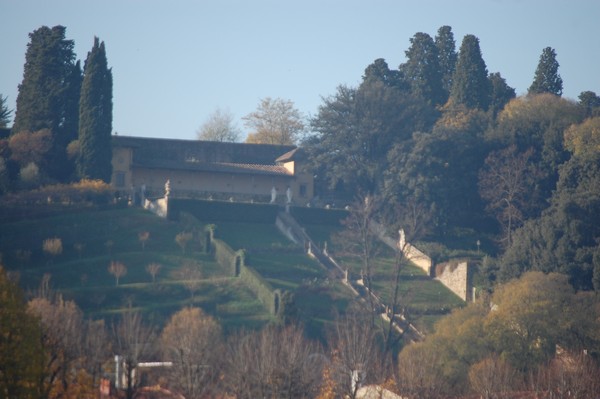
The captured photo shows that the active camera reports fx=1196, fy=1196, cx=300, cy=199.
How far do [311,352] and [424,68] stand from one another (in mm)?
38003

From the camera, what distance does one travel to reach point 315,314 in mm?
→ 56750

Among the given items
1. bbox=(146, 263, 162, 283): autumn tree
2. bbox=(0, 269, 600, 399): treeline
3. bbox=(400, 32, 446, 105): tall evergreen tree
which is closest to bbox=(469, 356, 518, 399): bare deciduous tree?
bbox=(0, 269, 600, 399): treeline

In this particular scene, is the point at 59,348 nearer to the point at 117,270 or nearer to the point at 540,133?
the point at 117,270

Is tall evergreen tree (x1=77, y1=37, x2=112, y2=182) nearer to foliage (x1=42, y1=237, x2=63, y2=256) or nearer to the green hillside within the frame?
the green hillside

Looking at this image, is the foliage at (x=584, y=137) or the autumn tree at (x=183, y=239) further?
the foliage at (x=584, y=137)

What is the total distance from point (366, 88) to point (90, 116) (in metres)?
18.6

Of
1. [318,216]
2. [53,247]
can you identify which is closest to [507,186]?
[318,216]

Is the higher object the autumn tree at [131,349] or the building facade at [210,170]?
the building facade at [210,170]

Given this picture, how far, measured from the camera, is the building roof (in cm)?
7600

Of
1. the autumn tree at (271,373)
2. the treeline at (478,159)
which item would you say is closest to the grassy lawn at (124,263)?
the autumn tree at (271,373)

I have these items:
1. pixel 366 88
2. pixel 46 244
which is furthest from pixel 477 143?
pixel 46 244

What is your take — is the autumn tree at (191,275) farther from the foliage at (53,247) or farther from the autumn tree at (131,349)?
the autumn tree at (131,349)

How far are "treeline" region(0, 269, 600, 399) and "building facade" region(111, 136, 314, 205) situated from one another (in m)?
20.6

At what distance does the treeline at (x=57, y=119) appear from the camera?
69.4 meters
